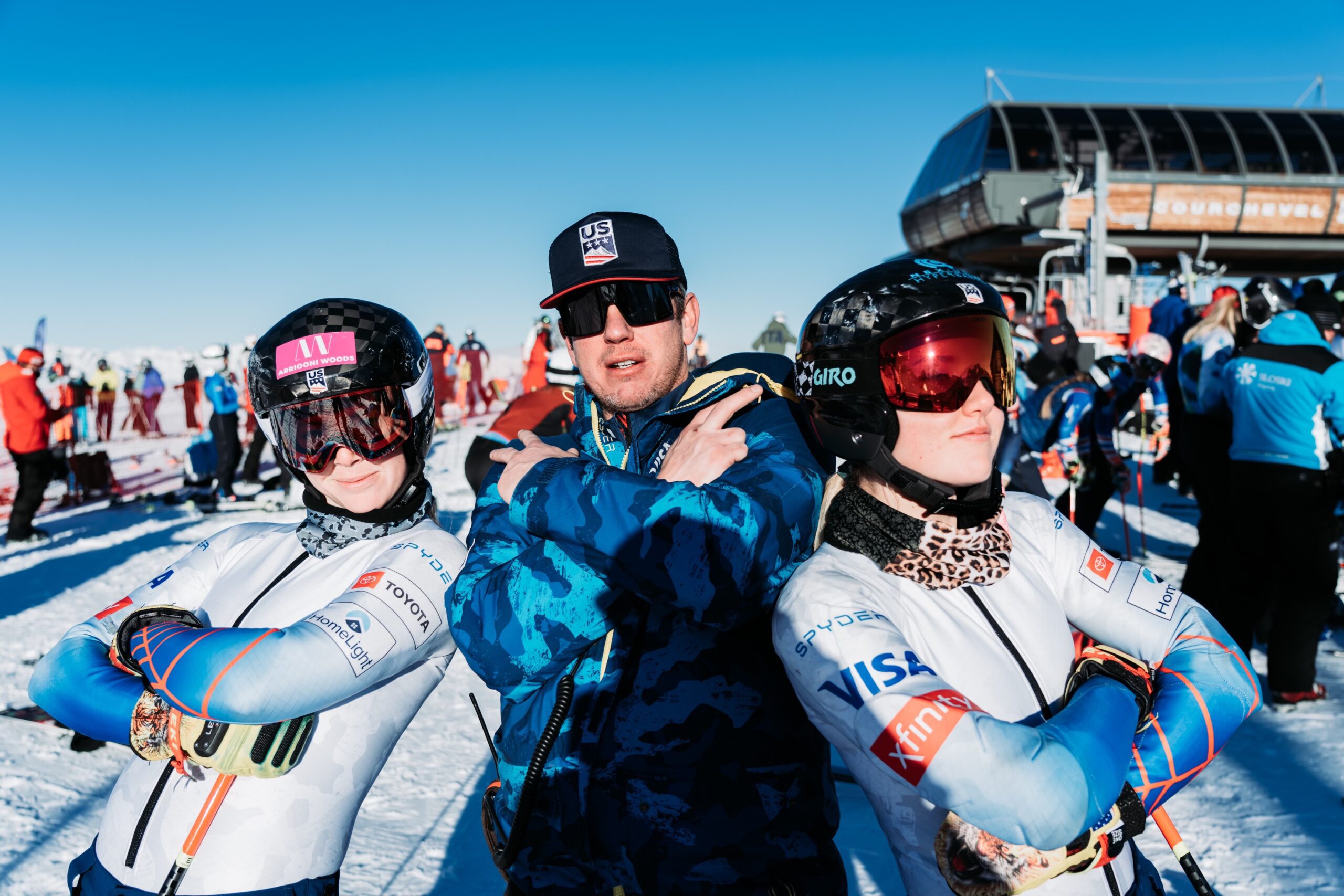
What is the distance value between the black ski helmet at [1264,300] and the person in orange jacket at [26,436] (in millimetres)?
11560

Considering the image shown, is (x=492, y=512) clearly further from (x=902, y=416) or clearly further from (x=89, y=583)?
(x=89, y=583)

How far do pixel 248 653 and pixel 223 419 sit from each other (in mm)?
11869

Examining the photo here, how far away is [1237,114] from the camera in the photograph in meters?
29.6

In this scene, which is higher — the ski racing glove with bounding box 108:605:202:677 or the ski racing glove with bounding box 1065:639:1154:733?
the ski racing glove with bounding box 108:605:202:677

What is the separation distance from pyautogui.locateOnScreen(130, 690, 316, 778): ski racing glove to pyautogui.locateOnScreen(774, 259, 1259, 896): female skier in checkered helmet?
1.09 m

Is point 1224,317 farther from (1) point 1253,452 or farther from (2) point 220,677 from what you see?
(2) point 220,677

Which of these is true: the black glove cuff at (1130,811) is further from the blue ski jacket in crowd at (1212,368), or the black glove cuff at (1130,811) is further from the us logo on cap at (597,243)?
the blue ski jacket in crowd at (1212,368)

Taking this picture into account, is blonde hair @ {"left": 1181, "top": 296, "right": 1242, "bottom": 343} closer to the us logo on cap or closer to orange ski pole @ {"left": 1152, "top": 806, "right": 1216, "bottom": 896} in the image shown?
orange ski pole @ {"left": 1152, "top": 806, "right": 1216, "bottom": 896}

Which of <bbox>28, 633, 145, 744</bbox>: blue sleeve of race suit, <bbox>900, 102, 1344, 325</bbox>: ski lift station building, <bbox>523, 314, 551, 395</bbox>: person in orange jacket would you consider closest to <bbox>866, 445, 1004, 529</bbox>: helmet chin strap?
<bbox>28, 633, 145, 744</bbox>: blue sleeve of race suit

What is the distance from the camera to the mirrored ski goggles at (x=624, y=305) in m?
2.05

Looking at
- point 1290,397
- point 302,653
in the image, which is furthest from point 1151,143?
point 302,653

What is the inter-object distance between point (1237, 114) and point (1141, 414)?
21.2 meters

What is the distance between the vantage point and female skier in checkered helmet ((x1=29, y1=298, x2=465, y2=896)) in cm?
185

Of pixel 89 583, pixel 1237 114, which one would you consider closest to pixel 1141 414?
pixel 89 583
